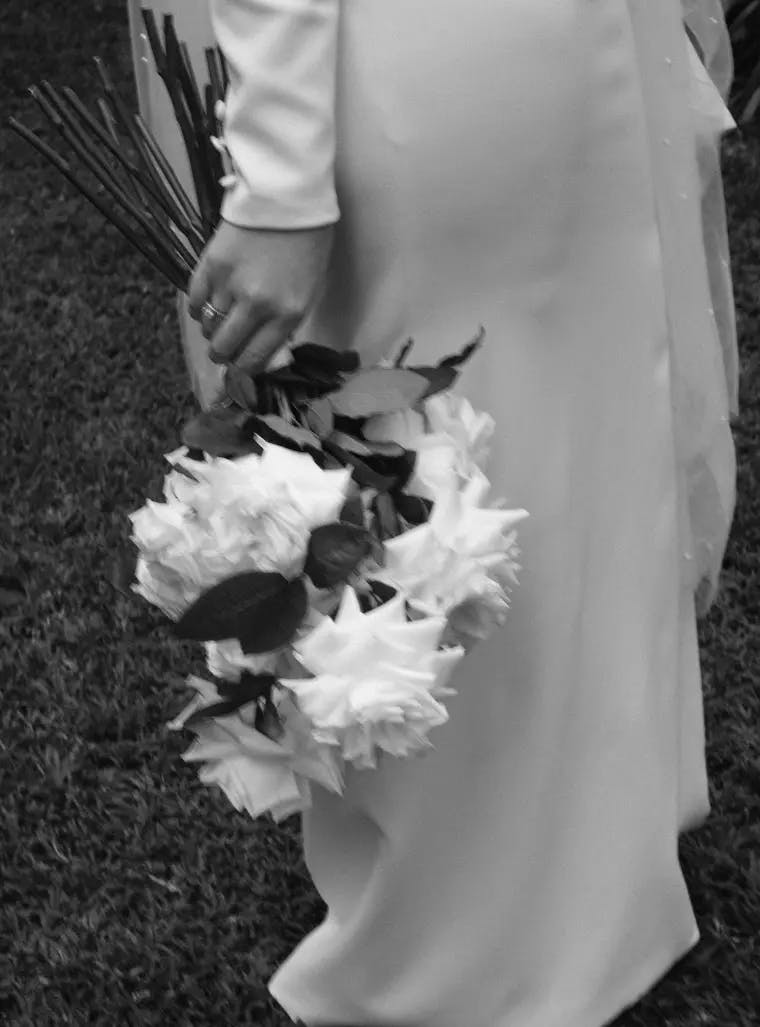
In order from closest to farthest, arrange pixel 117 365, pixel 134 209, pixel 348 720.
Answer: pixel 348 720 < pixel 134 209 < pixel 117 365

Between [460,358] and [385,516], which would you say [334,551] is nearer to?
[385,516]

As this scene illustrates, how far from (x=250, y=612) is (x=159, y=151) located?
0.55 meters

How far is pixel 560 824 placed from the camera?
1.89m

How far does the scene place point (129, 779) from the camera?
261cm

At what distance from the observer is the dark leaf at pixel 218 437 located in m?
1.37

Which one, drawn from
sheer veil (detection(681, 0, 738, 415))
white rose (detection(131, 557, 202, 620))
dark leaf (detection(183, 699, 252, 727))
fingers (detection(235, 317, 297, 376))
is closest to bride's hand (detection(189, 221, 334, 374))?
fingers (detection(235, 317, 297, 376))

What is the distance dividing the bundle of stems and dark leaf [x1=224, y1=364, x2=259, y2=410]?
0.56ft

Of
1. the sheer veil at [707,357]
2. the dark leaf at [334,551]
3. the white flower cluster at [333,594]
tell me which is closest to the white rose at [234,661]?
the white flower cluster at [333,594]

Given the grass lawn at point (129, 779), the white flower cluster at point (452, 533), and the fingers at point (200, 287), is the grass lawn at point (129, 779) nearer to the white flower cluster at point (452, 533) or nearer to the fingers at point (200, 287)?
the white flower cluster at point (452, 533)

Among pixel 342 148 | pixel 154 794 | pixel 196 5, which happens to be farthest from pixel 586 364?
pixel 154 794

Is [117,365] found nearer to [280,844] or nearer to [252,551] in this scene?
[280,844]

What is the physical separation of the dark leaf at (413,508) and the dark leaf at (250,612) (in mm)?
137

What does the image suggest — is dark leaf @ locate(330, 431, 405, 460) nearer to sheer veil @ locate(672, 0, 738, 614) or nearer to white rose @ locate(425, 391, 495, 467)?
white rose @ locate(425, 391, 495, 467)

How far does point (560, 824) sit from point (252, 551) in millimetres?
795
